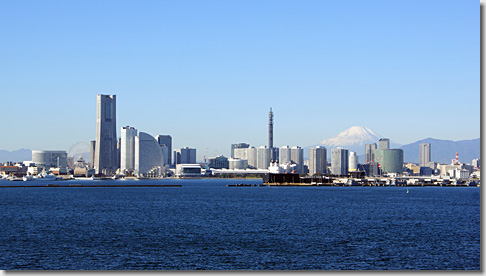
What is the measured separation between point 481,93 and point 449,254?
25681 millimetres

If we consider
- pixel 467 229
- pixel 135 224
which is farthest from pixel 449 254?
pixel 135 224

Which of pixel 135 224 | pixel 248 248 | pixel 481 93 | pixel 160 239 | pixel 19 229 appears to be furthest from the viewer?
pixel 135 224

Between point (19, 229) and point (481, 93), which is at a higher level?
point (481, 93)

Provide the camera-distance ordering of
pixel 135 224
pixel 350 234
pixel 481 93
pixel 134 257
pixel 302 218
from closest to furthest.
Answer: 1. pixel 481 93
2. pixel 134 257
3. pixel 350 234
4. pixel 135 224
5. pixel 302 218

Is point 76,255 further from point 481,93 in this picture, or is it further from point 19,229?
point 481,93

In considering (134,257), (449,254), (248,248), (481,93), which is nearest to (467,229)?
(449,254)

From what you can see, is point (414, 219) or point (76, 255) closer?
point (76, 255)

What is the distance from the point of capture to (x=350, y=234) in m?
60.9

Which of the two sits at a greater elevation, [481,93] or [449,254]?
[481,93]

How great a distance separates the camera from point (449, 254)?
4850cm

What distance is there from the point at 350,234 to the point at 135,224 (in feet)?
79.2

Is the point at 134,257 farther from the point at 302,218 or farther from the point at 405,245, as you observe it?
the point at 302,218

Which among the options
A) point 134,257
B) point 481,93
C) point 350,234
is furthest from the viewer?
point 350,234

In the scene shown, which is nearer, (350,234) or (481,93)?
(481,93)
